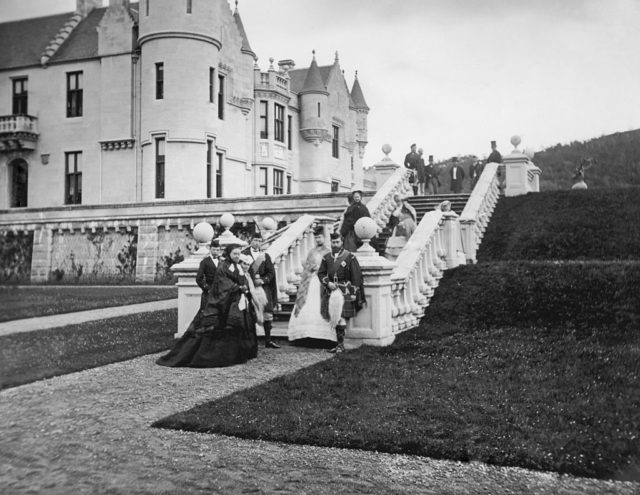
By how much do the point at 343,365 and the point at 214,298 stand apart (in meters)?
1.97

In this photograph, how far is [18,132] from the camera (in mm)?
32219

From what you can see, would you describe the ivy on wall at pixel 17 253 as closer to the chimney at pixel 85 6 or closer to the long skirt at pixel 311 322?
the chimney at pixel 85 6

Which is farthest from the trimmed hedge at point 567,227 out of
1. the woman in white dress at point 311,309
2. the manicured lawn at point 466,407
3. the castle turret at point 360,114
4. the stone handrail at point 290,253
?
the castle turret at point 360,114

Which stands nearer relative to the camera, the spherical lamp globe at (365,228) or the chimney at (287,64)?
the spherical lamp globe at (365,228)

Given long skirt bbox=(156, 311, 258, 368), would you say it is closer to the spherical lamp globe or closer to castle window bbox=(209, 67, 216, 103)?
the spherical lamp globe

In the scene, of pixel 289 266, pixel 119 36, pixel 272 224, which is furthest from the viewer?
pixel 119 36

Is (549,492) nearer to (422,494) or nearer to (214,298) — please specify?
(422,494)

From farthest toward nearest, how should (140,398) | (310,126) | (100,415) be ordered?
1. (310,126)
2. (140,398)
3. (100,415)

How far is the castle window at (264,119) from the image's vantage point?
35.4 metres

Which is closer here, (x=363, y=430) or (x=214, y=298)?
(x=363, y=430)

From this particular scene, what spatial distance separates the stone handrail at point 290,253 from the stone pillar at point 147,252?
483 inches

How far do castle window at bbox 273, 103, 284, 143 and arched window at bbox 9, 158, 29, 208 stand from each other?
12.9 m

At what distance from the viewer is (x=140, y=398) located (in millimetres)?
7152

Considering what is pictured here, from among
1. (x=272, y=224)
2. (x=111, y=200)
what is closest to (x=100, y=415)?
(x=272, y=224)
